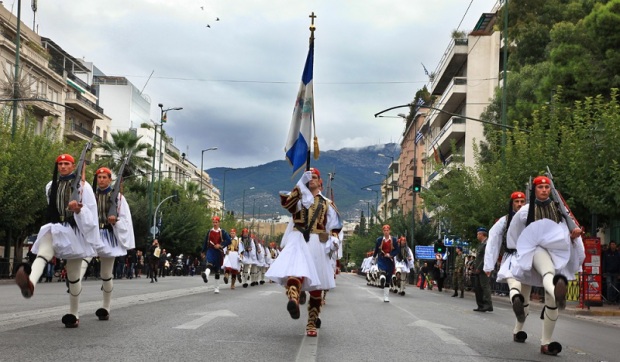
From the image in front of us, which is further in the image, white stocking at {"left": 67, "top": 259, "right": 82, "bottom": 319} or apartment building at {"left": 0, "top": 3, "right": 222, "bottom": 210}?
apartment building at {"left": 0, "top": 3, "right": 222, "bottom": 210}

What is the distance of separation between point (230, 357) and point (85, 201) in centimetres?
330

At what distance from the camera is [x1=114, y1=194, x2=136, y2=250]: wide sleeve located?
11219 millimetres

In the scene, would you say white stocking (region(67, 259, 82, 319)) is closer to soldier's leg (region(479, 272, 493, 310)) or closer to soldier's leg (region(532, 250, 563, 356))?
soldier's leg (region(532, 250, 563, 356))

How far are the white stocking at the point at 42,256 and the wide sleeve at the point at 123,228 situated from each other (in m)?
1.22

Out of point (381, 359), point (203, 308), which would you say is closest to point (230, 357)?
point (381, 359)

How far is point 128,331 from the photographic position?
9914 mm

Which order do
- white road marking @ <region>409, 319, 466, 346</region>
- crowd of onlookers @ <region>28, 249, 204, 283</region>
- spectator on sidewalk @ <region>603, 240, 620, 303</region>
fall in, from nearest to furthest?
white road marking @ <region>409, 319, 466, 346</region>
spectator on sidewalk @ <region>603, 240, 620, 303</region>
crowd of onlookers @ <region>28, 249, 204, 283</region>

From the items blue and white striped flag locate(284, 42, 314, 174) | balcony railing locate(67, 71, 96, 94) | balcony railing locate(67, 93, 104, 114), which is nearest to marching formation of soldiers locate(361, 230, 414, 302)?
blue and white striped flag locate(284, 42, 314, 174)

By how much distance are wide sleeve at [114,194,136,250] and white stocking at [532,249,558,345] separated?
483 centimetres

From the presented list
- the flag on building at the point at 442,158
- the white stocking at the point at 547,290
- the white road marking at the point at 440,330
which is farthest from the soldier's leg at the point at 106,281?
the flag on building at the point at 442,158

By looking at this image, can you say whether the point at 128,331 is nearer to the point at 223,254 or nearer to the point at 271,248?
the point at 223,254

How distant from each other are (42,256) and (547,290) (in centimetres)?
550

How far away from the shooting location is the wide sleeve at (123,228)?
36.8 ft

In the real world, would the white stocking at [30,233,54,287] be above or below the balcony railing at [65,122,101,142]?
below
